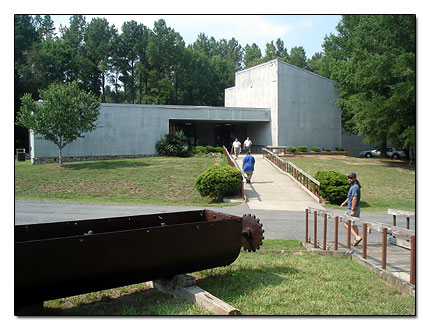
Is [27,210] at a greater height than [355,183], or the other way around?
[355,183]

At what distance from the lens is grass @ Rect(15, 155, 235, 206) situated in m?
18.4

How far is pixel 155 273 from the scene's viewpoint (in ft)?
17.6

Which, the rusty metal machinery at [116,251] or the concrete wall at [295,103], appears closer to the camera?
the rusty metal machinery at [116,251]

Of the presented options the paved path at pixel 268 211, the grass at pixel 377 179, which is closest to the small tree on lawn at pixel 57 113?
the paved path at pixel 268 211

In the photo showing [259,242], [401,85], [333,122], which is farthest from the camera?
[333,122]

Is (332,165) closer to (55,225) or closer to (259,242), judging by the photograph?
(259,242)

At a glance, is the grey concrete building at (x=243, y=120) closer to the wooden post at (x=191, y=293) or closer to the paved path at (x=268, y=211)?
the paved path at (x=268, y=211)

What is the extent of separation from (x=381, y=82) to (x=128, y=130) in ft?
67.6

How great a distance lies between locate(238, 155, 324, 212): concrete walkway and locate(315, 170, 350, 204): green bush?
69cm

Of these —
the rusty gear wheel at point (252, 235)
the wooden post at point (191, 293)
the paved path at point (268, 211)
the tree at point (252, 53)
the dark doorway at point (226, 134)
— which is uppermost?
the tree at point (252, 53)

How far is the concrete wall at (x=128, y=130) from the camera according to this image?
97.3 ft

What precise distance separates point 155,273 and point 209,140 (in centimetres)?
3745

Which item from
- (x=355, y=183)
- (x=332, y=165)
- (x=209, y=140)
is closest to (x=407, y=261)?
(x=355, y=183)

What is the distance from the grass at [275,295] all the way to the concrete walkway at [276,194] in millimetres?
9420
